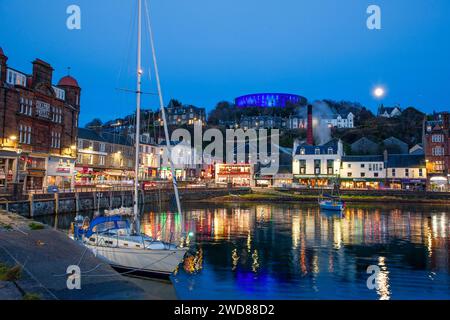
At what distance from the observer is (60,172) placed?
6438 cm

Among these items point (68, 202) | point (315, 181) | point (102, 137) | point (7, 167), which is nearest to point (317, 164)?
point (315, 181)

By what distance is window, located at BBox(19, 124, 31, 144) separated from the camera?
56078 millimetres

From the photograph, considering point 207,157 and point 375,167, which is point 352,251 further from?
point 207,157

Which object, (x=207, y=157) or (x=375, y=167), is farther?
A: (x=207, y=157)

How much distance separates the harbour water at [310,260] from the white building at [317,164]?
5940 centimetres

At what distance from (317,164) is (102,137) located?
6293 centimetres

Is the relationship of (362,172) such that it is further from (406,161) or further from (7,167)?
(7,167)

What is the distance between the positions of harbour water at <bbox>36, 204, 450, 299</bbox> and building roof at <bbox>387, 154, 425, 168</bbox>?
5744 centimetres

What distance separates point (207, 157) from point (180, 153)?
66.4ft

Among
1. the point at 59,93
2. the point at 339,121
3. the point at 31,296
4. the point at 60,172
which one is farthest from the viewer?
the point at 339,121

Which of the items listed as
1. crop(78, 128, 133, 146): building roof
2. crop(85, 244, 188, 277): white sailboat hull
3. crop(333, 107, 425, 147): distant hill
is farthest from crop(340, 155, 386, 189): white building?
crop(85, 244, 188, 277): white sailboat hull

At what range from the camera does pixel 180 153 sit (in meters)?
127

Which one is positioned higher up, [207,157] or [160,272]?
[207,157]
